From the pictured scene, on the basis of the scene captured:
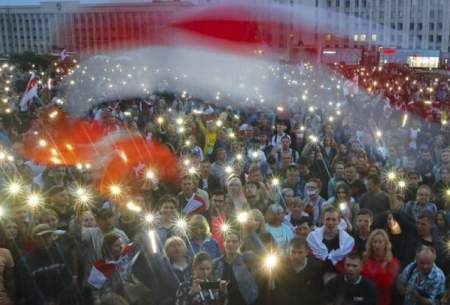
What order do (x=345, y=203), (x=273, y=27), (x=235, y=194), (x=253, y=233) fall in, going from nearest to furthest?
(x=253, y=233) < (x=345, y=203) < (x=235, y=194) < (x=273, y=27)

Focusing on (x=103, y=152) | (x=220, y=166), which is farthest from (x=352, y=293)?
(x=103, y=152)

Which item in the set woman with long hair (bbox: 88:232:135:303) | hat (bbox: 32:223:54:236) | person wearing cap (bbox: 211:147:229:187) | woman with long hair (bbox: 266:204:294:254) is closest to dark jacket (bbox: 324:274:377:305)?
woman with long hair (bbox: 266:204:294:254)

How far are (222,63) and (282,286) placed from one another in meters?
35.9

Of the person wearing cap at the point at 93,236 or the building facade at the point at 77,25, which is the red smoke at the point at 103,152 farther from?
the building facade at the point at 77,25

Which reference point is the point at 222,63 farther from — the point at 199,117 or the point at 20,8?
the point at 20,8

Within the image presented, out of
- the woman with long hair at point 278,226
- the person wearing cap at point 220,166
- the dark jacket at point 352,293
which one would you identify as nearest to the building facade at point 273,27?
the person wearing cap at point 220,166

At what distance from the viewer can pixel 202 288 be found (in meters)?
4.05

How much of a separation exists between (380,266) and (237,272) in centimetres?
124

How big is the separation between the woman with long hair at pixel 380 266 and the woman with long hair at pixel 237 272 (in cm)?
98

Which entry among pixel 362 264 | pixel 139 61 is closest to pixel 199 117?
pixel 362 264

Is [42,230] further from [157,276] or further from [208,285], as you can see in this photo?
[208,285]

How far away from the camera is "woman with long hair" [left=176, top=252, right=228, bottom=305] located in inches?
159

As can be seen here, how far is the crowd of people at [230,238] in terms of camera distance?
168 inches

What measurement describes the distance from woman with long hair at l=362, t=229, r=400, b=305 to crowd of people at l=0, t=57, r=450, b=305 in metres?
0.01
